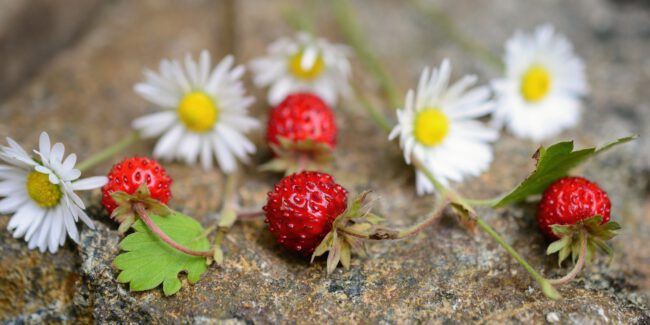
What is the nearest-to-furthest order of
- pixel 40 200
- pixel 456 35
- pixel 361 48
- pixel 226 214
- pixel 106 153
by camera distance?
pixel 40 200 → pixel 226 214 → pixel 106 153 → pixel 361 48 → pixel 456 35

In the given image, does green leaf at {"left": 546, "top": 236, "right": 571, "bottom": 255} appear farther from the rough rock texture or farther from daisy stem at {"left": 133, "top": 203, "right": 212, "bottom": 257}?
daisy stem at {"left": 133, "top": 203, "right": 212, "bottom": 257}

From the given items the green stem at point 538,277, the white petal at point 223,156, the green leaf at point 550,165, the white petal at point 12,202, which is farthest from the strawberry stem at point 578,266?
the white petal at point 12,202

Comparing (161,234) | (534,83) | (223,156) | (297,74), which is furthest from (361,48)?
(161,234)

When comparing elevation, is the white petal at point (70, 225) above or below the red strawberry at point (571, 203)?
above

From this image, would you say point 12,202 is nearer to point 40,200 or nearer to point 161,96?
point 40,200

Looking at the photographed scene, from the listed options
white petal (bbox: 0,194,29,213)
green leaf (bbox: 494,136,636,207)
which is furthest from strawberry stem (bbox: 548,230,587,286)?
white petal (bbox: 0,194,29,213)

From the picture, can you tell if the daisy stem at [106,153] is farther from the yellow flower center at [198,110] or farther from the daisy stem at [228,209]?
the daisy stem at [228,209]

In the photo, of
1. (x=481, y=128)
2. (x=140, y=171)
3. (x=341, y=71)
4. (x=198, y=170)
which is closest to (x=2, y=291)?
(x=140, y=171)
